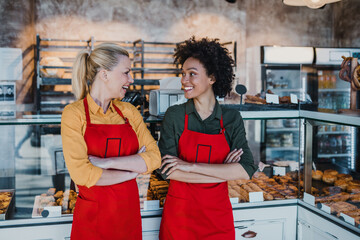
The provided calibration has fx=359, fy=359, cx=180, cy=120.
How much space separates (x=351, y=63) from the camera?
2469 millimetres

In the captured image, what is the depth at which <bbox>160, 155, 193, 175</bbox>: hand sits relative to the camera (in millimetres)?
1787

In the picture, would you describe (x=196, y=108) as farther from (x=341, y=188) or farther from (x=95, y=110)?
(x=341, y=188)

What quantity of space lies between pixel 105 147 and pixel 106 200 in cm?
25

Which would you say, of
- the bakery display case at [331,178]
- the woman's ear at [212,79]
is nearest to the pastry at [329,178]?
the bakery display case at [331,178]

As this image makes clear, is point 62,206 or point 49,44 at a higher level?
point 49,44

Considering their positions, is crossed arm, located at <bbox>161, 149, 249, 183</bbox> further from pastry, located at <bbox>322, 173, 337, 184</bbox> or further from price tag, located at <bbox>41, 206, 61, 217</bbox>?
pastry, located at <bbox>322, 173, 337, 184</bbox>

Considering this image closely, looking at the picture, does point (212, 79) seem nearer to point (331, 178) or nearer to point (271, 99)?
point (271, 99)

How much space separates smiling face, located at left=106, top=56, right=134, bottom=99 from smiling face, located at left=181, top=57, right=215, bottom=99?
333mm

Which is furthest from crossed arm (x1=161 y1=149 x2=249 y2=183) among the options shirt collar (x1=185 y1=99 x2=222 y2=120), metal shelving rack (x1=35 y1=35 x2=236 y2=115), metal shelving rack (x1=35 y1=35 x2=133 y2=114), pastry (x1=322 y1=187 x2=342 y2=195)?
metal shelving rack (x1=35 y1=35 x2=133 y2=114)

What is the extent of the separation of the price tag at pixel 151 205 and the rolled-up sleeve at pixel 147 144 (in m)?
0.53

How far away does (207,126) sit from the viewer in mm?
1950

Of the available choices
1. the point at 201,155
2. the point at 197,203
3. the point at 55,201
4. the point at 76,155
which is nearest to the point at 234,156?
the point at 201,155

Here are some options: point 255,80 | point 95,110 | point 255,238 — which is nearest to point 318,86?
point 255,80

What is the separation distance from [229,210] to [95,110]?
89 cm
